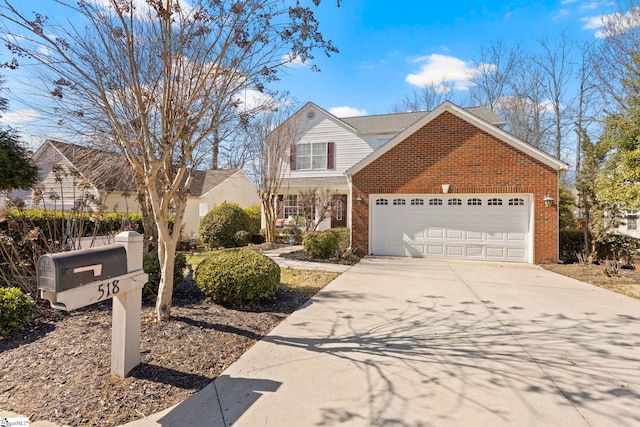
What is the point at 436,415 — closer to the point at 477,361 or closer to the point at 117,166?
the point at 477,361

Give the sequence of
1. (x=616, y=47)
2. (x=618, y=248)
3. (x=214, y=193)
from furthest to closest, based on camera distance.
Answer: (x=214, y=193)
(x=616, y=47)
(x=618, y=248)

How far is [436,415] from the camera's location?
2.62 metres

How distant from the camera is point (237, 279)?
5059 mm

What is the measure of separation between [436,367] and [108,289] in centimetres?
332

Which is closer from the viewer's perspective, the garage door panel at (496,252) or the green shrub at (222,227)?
the garage door panel at (496,252)

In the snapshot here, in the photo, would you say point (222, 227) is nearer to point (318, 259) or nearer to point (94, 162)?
point (318, 259)

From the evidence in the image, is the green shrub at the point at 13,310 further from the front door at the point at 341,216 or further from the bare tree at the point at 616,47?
the bare tree at the point at 616,47

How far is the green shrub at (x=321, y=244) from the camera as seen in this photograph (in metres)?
10.4

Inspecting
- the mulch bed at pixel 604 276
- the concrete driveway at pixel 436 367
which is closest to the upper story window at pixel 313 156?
the mulch bed at pixel 604 276

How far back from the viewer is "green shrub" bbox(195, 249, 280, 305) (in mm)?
5082

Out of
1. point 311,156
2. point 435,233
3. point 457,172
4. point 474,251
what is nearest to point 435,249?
point 435,233

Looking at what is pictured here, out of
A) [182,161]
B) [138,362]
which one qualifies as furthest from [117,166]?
[138,362]

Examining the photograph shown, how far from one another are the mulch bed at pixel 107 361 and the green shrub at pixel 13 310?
0.44 feet

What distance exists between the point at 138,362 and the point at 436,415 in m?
2.84
